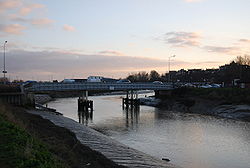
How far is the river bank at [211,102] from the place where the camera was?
54.1m

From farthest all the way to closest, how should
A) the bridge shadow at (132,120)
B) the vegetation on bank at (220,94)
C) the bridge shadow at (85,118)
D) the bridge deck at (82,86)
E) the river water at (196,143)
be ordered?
the vegetation on bank at (220,94) < the bridge deck at (82,86) < the bridge shadow at (85,118) < the bridge shadow at (132,120) < the river water at (196,143)

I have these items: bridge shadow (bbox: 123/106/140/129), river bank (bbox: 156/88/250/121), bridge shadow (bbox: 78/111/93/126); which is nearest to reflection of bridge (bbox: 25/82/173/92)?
bridge shadow (bbox: 78/111/93/126)

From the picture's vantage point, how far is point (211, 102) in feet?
215

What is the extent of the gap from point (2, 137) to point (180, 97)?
6620 centimetres

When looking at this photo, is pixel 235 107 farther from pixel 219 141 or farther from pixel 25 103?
pixel 25 103

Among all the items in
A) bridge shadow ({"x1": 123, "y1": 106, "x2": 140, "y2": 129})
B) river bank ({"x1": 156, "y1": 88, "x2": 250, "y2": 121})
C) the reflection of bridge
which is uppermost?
the reflection of bridge

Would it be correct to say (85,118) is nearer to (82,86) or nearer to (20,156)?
(82,86)

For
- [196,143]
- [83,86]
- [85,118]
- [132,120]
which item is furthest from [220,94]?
[196,143]

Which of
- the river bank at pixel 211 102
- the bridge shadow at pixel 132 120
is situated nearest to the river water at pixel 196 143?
the bridge shadow at pixel 132 120

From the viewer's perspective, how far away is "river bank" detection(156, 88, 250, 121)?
177 feet

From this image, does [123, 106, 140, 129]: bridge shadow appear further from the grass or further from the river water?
the grass

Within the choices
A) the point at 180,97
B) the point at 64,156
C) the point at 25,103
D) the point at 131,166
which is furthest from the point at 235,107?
the point at 64,156

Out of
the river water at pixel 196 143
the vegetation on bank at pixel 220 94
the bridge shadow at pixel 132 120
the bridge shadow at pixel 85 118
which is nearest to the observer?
the river water at pixel 196 143

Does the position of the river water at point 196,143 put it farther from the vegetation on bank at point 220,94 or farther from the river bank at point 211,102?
the vegetation on bank at point 220,94
